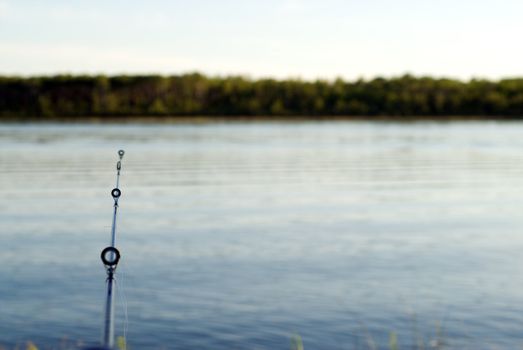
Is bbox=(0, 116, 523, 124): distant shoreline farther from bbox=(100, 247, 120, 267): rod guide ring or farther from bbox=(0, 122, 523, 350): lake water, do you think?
bbox=(100, 247, 120, 267): rod guide ring

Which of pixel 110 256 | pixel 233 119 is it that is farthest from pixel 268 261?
pixel 233 119

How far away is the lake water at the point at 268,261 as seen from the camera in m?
13.9

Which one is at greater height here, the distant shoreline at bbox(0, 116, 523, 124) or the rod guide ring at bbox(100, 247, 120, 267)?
the rod guide ring at bbox(100, 247, 120, 267)

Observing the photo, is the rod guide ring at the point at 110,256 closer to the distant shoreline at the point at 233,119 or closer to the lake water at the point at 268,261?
the lake water at the point at 268,261

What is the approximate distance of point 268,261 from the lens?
64.3ft

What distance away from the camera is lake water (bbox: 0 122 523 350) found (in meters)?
13.9

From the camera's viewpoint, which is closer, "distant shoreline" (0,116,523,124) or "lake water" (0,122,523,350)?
"lake water" (0,122,523,350)

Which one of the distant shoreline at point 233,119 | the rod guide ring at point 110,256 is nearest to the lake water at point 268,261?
the rod guide ring at point 110,256

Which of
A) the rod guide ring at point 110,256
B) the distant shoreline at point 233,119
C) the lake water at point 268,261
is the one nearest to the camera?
the rod guide ring at point 110,256

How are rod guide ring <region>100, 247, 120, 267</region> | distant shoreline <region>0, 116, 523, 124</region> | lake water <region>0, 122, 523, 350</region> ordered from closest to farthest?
rod guide ring <region>100, 247, 120, 267</region> < lake water <region>0, 122, 523, 350</region> < distant shoreline <region>0, 116, 523, 124</region>

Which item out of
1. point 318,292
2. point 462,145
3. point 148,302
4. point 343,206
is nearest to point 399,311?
point 318,292

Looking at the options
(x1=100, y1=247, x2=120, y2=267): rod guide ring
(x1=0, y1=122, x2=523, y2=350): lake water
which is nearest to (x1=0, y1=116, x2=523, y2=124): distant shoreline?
(x1=0, y1=122, x2=523, y2=350): lake water

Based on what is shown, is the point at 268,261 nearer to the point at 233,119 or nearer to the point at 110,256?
the point at 110,256

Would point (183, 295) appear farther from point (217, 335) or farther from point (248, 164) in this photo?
point (248, 164)
